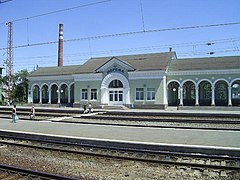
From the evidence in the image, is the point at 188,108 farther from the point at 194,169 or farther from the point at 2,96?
the point at 2,96

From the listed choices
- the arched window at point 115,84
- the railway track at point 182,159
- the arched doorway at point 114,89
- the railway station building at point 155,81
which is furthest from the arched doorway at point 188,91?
the railway track at point 182,159

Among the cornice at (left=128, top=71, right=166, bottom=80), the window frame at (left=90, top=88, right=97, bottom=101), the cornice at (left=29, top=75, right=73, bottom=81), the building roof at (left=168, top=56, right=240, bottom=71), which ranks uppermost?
the building roof at (left=168, top=56, right=240, bottom=71)

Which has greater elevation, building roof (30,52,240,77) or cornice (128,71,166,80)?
building roof (30,52,240,77)

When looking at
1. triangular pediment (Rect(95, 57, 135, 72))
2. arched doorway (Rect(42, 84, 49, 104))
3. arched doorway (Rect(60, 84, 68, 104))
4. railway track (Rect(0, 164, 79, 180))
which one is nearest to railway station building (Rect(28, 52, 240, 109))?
triangular pediment (Rect(95, 57, 135, 72))

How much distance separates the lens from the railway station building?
137ft

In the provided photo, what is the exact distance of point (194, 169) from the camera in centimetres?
893

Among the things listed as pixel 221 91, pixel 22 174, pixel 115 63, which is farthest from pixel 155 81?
pixel 22 174

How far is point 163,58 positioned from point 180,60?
10.3ft

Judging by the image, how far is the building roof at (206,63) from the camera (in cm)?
4128

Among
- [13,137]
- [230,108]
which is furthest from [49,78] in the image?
[13,137]

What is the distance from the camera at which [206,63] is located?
43.9 meters

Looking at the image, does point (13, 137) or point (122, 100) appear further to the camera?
point (122, 100)

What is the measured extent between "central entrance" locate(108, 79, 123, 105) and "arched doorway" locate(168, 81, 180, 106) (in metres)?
7.37

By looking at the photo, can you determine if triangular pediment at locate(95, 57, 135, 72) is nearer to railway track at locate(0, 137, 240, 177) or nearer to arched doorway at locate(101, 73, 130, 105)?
arched doorway at locate(101, 73, 130, 105)
